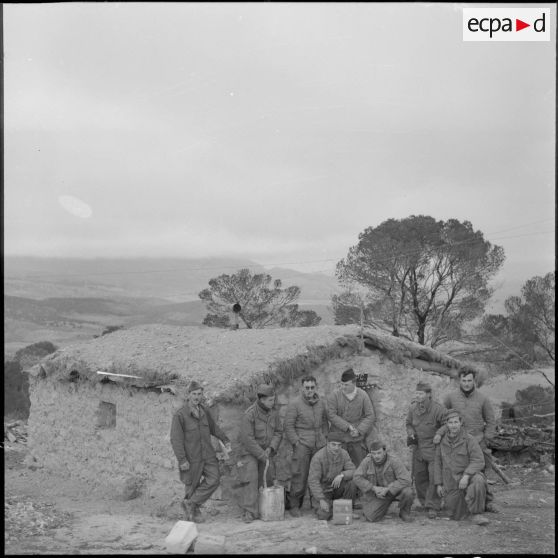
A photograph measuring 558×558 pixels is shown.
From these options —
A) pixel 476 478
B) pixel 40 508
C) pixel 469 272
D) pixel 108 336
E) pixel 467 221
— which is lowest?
pixel 40 508

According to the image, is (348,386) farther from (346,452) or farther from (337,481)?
(337,481)

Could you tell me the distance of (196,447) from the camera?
8.06 metres

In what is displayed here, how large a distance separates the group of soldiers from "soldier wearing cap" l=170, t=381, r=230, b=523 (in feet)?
0.04

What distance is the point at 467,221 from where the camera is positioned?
20.7 meters

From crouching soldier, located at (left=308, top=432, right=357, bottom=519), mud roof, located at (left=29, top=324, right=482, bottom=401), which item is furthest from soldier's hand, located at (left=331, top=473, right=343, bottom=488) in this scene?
mud roof, located at (left=29, top=324, right=482, bottom=401)

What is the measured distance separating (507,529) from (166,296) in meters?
21.2

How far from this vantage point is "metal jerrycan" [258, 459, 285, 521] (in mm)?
7940

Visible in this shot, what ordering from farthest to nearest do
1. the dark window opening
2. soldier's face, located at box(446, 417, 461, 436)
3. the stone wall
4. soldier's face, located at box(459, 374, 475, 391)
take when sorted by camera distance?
1. the dark window opening
2. the stone wall
3. soldier's face, located at box(459, 374, 475, 391)
4. soldier's face, located at box(446, 417, 461, 436)

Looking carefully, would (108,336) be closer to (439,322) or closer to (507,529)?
(507,529)

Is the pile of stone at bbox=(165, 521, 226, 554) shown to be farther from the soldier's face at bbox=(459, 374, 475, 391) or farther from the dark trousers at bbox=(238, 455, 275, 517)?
the soldier's face at bbox=(459, 374, 475, 391)

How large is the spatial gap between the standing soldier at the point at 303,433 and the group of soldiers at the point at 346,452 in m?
0.01

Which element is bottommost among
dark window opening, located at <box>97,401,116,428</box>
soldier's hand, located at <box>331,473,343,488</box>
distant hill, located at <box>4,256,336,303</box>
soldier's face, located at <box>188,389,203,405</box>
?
soldier's hand, located at <box>331,473,343,488</box>

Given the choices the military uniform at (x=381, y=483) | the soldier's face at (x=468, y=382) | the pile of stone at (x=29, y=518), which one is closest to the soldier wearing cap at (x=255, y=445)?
the military uniform at (x=381, y=483)

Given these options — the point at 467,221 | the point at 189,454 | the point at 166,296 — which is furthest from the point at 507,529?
the point at 166,296
